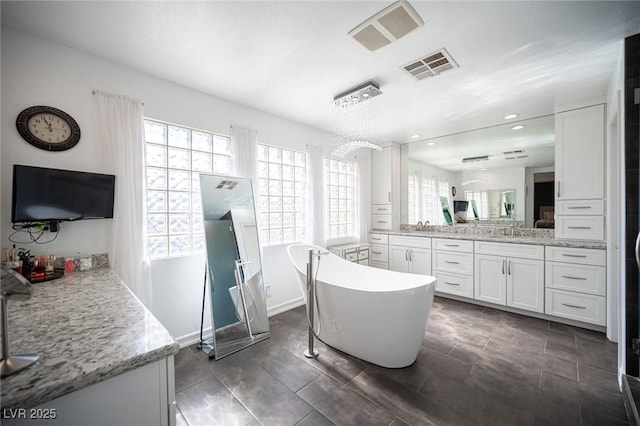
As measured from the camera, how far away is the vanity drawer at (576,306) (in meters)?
2.60

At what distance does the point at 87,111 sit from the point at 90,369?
2.14m

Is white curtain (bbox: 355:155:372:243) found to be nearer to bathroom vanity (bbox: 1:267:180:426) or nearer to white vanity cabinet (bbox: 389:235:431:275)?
white vanity cabinet (bbox: 389:235:431:275)

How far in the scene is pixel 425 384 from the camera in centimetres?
188

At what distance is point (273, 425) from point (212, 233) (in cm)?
166

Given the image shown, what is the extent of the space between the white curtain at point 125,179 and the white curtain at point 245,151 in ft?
2.84

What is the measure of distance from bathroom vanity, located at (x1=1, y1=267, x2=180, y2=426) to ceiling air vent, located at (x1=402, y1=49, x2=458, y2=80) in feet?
8.01

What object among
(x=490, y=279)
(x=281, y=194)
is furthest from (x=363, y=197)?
(x=490, y=279)

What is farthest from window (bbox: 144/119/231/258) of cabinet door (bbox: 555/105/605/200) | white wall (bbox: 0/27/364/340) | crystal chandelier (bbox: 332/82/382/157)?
cabinet door (bbox: 555/105/605/200)

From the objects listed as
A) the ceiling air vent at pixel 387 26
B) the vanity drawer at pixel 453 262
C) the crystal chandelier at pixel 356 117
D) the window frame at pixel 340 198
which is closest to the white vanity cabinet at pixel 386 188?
the window frame at pixel 340 198

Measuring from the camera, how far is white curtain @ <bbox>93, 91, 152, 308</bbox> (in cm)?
201

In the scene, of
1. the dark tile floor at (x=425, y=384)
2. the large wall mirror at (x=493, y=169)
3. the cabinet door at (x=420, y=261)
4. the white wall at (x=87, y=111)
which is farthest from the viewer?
the cabinet door at (x=420, y=261)

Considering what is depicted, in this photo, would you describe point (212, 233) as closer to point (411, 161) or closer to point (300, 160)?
point (300, 160)

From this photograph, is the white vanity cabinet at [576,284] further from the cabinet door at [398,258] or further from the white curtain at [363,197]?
the white curtain at [363,197]

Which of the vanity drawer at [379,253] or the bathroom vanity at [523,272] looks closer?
the bathroom vanity at [523,272]
